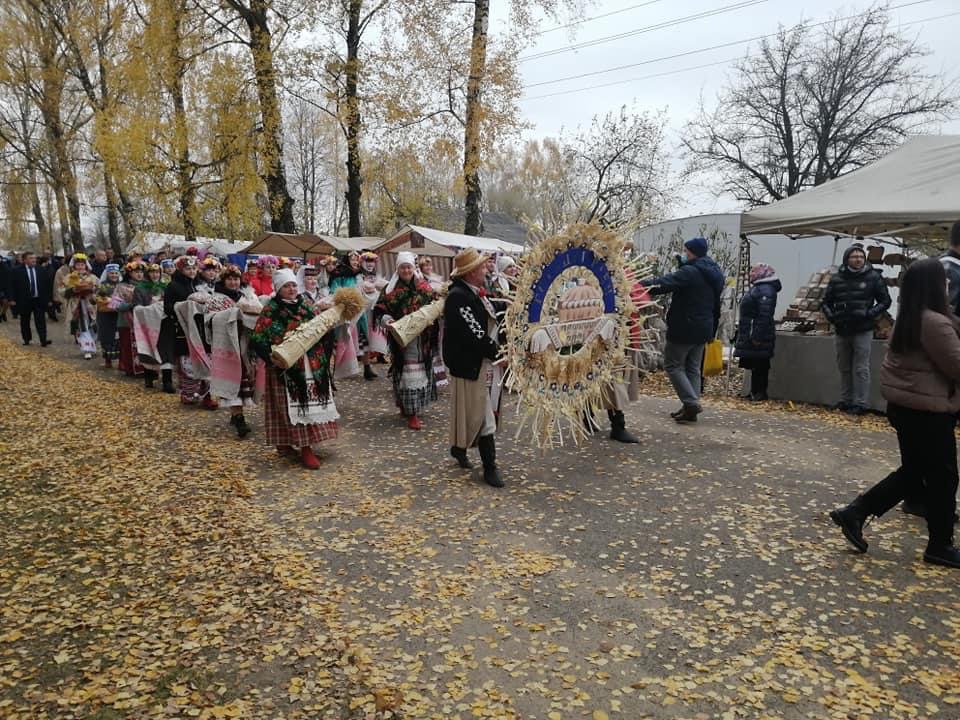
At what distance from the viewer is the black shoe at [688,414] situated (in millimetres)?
7422

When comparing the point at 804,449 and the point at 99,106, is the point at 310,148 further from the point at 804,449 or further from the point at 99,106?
the point at 804,449

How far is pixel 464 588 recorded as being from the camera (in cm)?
378

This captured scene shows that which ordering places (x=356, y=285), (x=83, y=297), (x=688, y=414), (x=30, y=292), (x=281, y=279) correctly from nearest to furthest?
(x=281, y=279) < (x=688, y=414) < (x=356, y=285) < (x=83, y=297) < (x=30, y=292)

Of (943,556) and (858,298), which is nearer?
(943,556)

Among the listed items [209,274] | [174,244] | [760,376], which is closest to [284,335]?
[209,274]

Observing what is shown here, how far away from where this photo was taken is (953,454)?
3.71m

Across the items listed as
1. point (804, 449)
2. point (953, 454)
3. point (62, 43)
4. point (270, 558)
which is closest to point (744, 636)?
point (953, 454)

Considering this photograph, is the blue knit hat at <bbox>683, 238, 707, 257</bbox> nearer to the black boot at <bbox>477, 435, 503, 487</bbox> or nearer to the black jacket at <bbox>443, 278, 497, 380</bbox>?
the black jacket at <bbox>443, 278, 497, 380</bbox>

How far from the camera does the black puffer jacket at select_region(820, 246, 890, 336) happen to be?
7727 mm

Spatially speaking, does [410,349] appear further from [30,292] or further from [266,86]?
[266,86]

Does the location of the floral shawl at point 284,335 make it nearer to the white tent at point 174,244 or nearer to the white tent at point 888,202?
the white tent at point 888,202

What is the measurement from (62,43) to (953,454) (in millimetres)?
27568

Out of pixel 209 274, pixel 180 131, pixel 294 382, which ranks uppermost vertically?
pixel 180 131

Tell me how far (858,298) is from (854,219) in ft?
3.05
